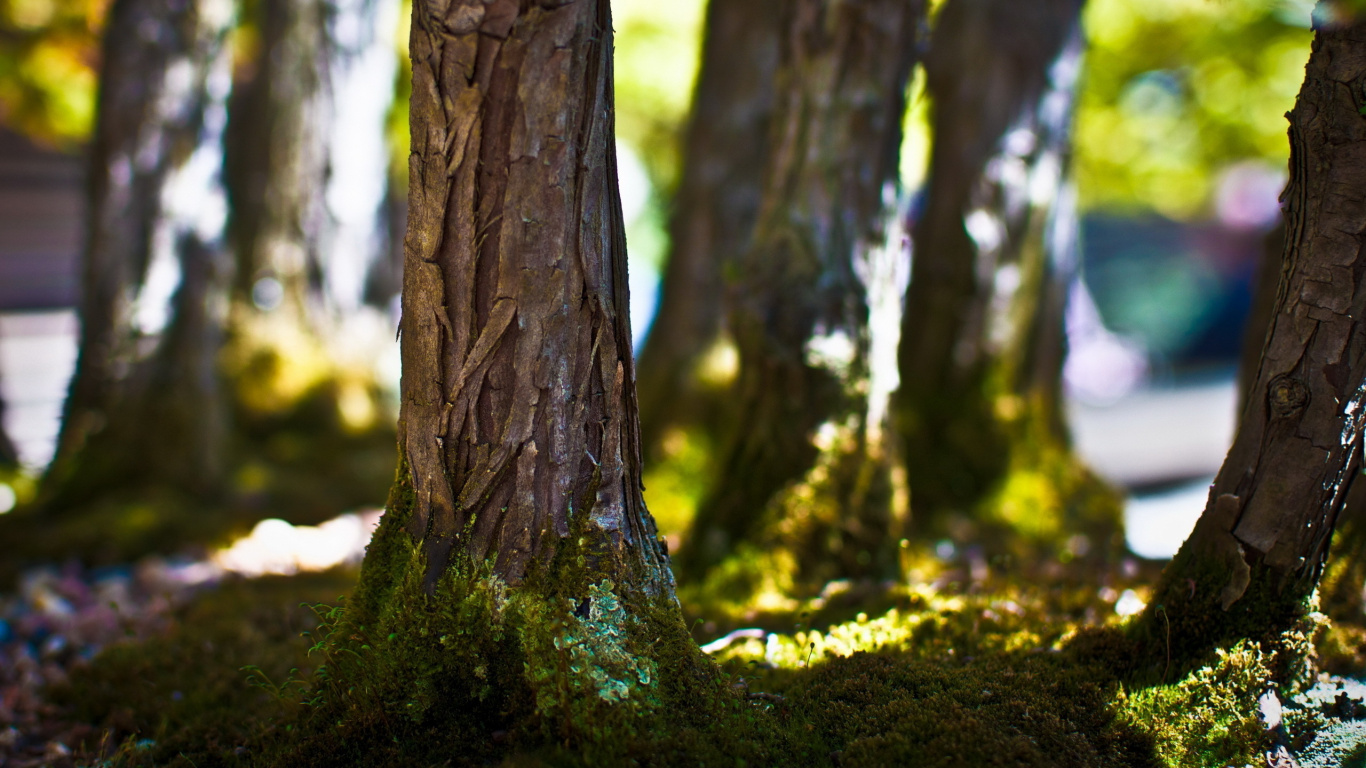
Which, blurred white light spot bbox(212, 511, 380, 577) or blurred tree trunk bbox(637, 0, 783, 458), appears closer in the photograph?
blurred white light spot bbox(212, 511, 380, 577)

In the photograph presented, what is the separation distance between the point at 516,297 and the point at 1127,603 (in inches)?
106

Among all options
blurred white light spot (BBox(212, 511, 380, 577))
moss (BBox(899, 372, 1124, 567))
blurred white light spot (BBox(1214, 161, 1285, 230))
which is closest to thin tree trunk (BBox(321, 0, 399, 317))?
blurred white light spot (BBox(212, 511, 380, 577))

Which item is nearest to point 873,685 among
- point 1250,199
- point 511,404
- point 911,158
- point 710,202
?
point 511,404

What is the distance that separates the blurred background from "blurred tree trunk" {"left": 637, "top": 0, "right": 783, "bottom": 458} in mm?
484

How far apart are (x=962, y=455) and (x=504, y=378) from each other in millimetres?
3666

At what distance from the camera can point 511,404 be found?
2.38 meters

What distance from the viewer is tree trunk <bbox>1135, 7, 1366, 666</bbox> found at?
2398 millimetres

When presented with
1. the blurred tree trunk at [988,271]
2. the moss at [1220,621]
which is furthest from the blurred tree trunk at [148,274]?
the moss at [1220,621]

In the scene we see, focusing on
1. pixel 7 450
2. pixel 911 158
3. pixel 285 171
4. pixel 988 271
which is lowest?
pixel 7 450

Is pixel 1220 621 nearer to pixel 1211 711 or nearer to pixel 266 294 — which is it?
pixel 1211 711

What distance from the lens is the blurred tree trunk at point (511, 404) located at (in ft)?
7.47

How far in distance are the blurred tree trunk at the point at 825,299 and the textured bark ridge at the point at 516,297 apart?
135 cm

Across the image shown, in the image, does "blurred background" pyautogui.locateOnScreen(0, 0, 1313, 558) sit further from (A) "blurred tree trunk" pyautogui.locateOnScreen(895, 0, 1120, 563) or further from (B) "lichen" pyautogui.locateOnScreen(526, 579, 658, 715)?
(B) "lichen" pyautogui.locateOnScreen(526, 579, 658, 715)

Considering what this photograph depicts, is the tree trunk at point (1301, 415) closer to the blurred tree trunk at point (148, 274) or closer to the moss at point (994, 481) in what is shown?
the moss at point (994, 481)
